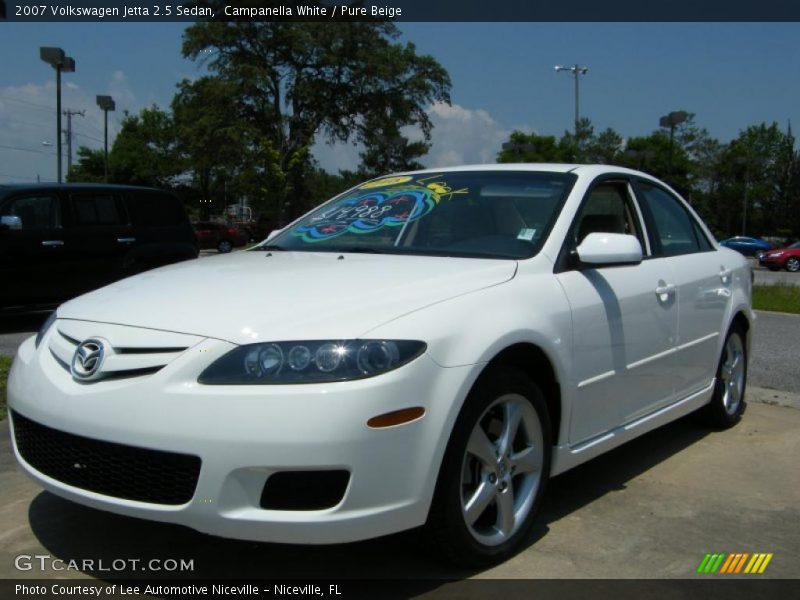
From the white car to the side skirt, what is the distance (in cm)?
1

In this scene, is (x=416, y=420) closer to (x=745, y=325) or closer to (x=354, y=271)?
(x=354, y=271)

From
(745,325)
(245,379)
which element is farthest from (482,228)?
(745,325)

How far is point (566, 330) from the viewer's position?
3.35 meters

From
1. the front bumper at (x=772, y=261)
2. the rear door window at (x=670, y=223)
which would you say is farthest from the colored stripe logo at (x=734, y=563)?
the front bumper at (x=772, y=261)

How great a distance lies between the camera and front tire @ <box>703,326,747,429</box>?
16.6 feet

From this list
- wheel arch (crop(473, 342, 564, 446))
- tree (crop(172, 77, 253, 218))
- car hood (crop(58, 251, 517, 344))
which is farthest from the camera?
tree (crop(172, 77, 253, 218))

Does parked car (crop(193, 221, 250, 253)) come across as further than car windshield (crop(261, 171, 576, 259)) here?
Yes

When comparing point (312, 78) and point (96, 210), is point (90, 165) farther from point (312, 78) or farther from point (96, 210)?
point (96, 210)

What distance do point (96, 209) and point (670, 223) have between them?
7542 mm

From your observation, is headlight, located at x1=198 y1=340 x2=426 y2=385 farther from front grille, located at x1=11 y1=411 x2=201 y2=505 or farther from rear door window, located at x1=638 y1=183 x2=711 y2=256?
rear door window, located at x1=638 y1=183 x2=711 y2=256

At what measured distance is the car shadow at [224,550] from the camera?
297 centimetres

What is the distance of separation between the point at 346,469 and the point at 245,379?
0.42 metres

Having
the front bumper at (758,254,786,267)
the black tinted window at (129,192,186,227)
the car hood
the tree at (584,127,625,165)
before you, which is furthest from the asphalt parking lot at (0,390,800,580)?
the tree at (584,127,625,165)

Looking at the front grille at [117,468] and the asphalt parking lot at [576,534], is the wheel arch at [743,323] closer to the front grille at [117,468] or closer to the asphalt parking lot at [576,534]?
the asphalt parking lot at [576,534]
